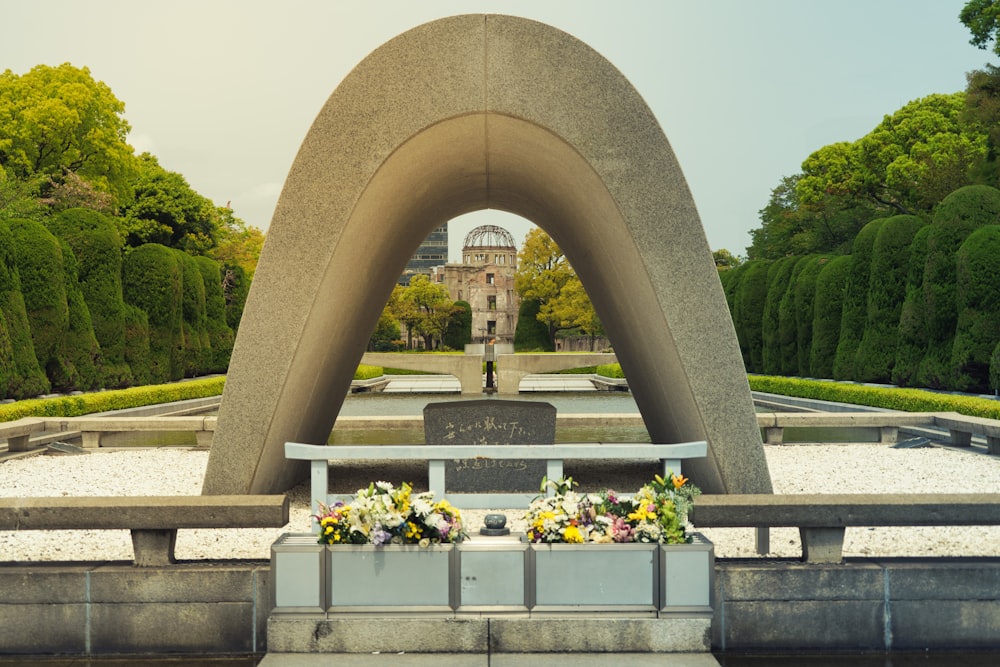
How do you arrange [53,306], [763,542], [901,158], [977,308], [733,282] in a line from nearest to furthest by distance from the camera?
[763,542] → [977,308] → [53,306] → [733,282] → [901,158]

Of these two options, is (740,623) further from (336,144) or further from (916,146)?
(916,146)

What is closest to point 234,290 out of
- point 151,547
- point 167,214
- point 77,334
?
point 167,214

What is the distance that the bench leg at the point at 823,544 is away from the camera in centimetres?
503

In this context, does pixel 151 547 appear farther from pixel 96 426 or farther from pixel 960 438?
pixel 960 438

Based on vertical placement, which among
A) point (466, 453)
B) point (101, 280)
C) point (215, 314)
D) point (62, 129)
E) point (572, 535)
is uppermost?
point (62, 129)

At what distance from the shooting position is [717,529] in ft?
24.9

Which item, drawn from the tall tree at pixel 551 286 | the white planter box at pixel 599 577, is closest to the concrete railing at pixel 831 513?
the white planter box at pixel 599 577

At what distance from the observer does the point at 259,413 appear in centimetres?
660

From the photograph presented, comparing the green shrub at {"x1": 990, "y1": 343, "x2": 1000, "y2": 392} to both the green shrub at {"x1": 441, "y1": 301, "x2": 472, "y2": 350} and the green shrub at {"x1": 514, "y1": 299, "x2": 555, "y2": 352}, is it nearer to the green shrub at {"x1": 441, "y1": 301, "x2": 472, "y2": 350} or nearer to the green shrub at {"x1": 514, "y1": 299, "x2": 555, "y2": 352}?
the green shrub at {"x1": 514, "y1": 299, "x2": 555, "y2": 352}

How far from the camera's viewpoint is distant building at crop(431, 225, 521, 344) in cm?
7675

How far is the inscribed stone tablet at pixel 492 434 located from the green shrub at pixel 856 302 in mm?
18380

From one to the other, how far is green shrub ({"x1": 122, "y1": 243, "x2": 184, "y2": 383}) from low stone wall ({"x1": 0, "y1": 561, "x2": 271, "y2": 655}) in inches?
879

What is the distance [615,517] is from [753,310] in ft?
97.0

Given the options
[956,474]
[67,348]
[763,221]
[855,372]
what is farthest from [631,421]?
[763,221]
